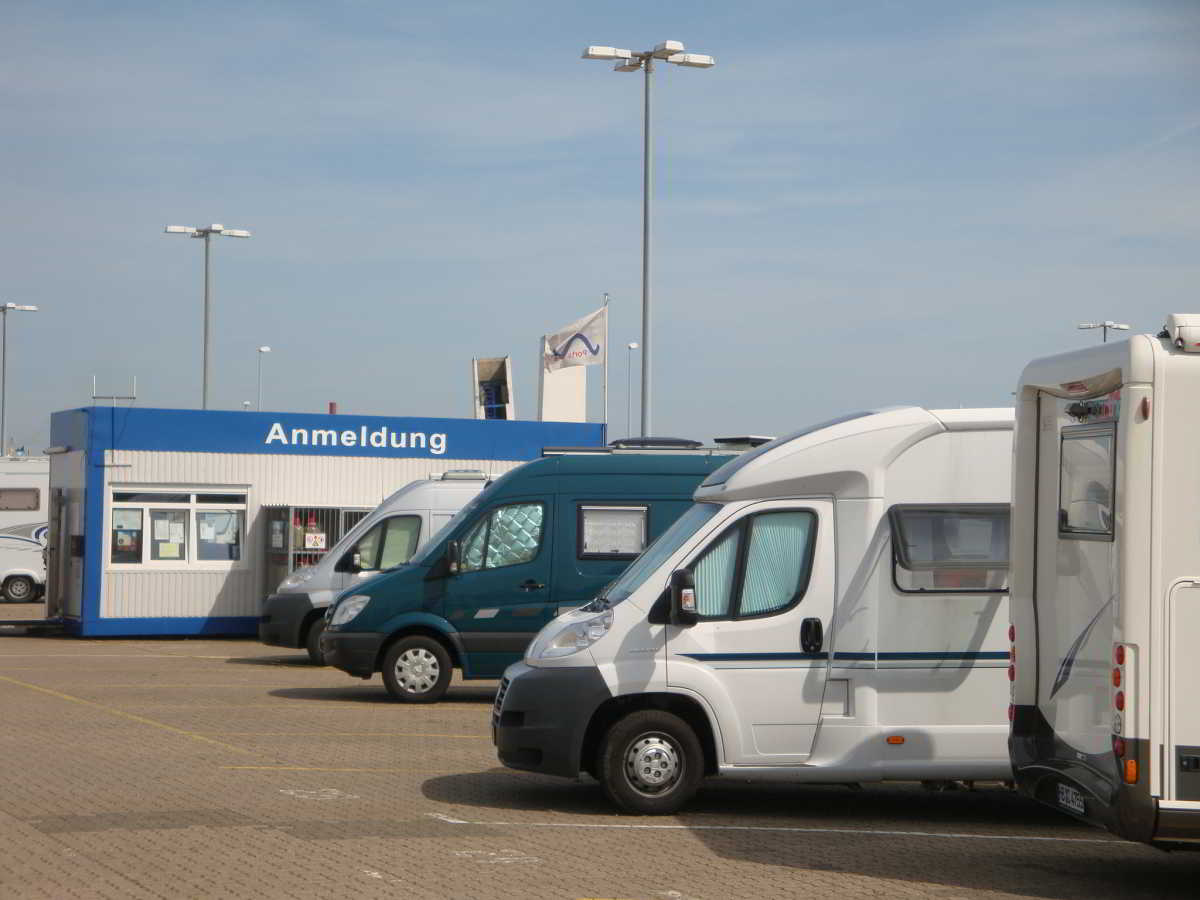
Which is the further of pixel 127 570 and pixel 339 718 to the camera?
pixel 127 570

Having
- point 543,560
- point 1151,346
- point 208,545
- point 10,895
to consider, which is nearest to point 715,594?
point 1151,346

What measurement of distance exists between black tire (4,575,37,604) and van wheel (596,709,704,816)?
101ft

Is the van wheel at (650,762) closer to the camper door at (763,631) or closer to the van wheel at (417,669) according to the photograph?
the camper door at (763,631)

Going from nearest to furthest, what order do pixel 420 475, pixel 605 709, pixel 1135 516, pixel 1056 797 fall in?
pixel 1135 516
pixel 1056 797
pixel 605 709
pixel 420 475

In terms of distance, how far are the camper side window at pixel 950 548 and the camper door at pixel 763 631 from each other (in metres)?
0.46

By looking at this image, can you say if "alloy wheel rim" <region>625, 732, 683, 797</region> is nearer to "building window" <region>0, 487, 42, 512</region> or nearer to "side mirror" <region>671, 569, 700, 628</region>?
"side mirror" <region>671, 569, 700, 628</region>

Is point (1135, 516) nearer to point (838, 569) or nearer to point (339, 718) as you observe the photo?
point (838, 569)

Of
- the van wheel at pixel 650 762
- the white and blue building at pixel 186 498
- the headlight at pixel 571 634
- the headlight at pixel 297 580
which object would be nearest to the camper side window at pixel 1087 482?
the van wheel at pixel 650 762

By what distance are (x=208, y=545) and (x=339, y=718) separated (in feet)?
38.8

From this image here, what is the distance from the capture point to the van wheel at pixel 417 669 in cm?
1703

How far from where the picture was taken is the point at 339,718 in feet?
52.6

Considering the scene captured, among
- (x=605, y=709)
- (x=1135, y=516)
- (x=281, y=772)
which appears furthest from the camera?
(x=281, y=772)

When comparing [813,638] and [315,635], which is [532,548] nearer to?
[315,635]

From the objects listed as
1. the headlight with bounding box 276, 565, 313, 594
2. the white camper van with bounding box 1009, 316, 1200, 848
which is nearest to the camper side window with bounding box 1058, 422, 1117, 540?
the white camper van with bounding box 1009, 316, 1200, 848
